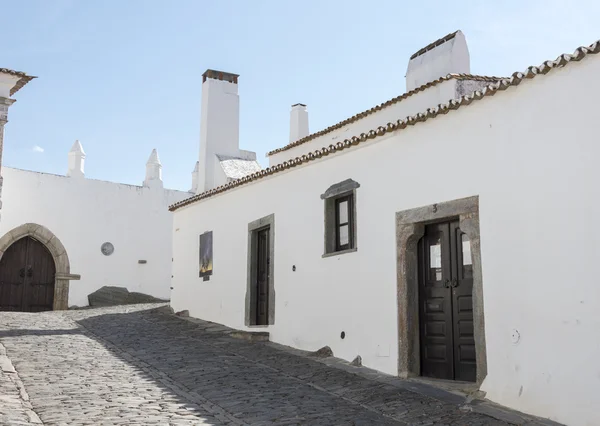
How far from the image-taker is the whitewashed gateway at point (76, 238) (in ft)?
54.0

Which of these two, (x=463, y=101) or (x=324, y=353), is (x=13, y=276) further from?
(x=463, y=101)

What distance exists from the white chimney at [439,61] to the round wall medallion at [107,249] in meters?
9.34

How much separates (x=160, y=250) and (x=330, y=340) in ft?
33.8

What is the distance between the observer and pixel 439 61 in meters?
12.4

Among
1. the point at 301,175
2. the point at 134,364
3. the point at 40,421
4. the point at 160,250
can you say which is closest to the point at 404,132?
the point at 301,175

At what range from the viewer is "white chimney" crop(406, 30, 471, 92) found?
12.1 m

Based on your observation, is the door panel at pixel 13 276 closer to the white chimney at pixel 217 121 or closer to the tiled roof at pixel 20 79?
the white chimney at pixel 217 121

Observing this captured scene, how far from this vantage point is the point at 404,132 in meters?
8.35

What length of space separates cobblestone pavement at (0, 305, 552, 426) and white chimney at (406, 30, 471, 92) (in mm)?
5871

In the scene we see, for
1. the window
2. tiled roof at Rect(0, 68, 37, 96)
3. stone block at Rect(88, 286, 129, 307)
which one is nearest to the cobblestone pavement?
the window

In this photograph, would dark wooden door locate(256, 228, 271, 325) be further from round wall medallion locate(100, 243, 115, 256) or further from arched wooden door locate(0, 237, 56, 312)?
arched wooden door locate(0, 237, 56, 312)

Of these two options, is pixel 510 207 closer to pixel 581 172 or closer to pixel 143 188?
pixel 581 172

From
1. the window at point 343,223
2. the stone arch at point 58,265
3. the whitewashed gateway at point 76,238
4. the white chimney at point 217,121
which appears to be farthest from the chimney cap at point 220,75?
the window at point 343,223

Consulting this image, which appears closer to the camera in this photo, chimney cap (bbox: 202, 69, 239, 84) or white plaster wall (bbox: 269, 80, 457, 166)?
white plaster wall (bbox: 269, 80, 457, 166)
